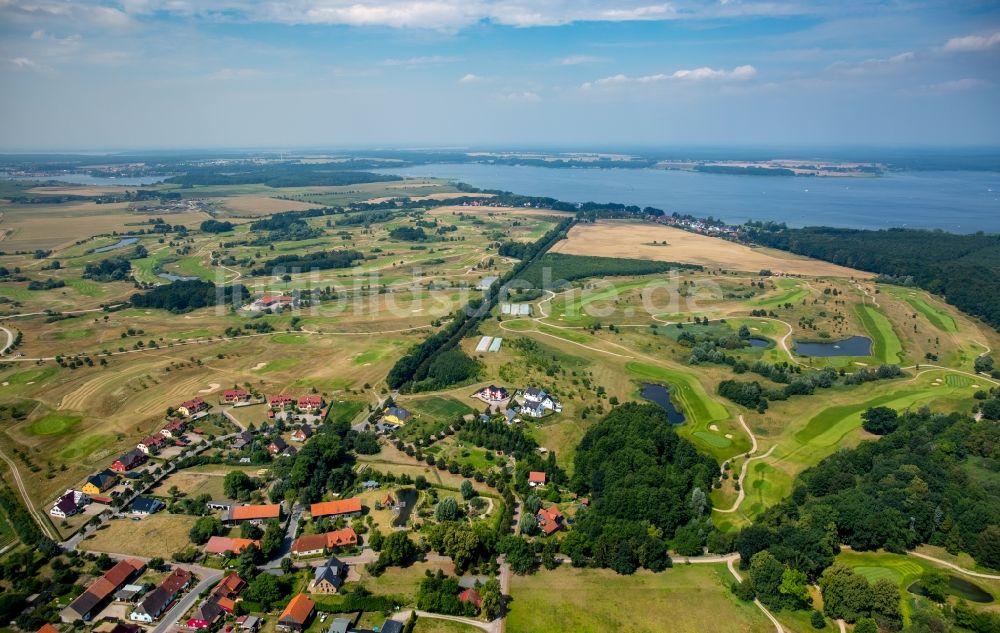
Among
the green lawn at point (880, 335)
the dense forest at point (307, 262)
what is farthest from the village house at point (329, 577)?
the dense forest at point (307, 262)

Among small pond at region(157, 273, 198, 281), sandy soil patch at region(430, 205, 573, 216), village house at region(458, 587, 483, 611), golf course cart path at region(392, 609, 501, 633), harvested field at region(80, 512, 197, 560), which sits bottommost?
golf course cart path at region(392, 609, 501, 633)

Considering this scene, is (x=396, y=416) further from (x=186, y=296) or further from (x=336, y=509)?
(x=186, y=296)

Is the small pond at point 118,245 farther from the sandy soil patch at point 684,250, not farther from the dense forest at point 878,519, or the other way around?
the dense forest at point 878,519

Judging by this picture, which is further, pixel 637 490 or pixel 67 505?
pixel 67 505

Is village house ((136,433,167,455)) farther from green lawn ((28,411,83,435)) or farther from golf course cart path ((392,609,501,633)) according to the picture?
golf course cart path ((392,609,501,633))

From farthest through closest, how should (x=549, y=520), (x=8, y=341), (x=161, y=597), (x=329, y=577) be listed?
(x=8, y=341) → (x=549, y=520) → (x=329, y=577) → (x=161, y=597)

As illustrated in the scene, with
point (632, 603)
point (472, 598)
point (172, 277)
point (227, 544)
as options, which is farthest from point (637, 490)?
point (172, 277)

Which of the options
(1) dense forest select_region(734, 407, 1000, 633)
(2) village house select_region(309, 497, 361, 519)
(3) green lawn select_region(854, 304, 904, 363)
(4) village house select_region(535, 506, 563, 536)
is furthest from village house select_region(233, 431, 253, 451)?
(3) green lawn select_region(854, 304, 904, 363)
